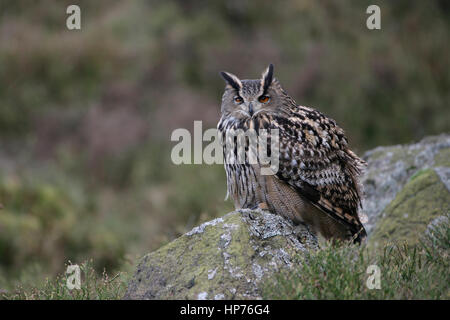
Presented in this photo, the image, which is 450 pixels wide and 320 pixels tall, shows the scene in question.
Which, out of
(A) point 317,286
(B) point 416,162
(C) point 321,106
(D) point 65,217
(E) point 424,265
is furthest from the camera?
(C) point 321,106

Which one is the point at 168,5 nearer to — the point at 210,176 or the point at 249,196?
the point at 210,176

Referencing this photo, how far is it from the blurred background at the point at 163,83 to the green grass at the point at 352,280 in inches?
248

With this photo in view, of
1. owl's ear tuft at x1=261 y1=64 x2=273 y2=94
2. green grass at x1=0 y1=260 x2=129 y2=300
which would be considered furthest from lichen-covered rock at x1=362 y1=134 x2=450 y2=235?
green grass at x1=0 y1=260 x2=129 y2=300

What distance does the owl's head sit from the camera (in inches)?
182

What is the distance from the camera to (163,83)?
13.8 metres

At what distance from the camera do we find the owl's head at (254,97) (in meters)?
4.63

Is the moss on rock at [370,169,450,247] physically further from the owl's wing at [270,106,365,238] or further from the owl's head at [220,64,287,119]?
the owl's head at [220,64,287,119]

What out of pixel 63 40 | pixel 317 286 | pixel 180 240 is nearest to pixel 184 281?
pixel 180 240

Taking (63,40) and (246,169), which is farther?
(63,40)

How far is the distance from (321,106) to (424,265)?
936cm

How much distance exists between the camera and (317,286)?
3.23 meters

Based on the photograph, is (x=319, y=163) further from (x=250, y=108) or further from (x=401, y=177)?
(x=401, y=177)

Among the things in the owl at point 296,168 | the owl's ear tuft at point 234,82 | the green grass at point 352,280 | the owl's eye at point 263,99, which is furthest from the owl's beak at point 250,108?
the green grass at point 352,280
